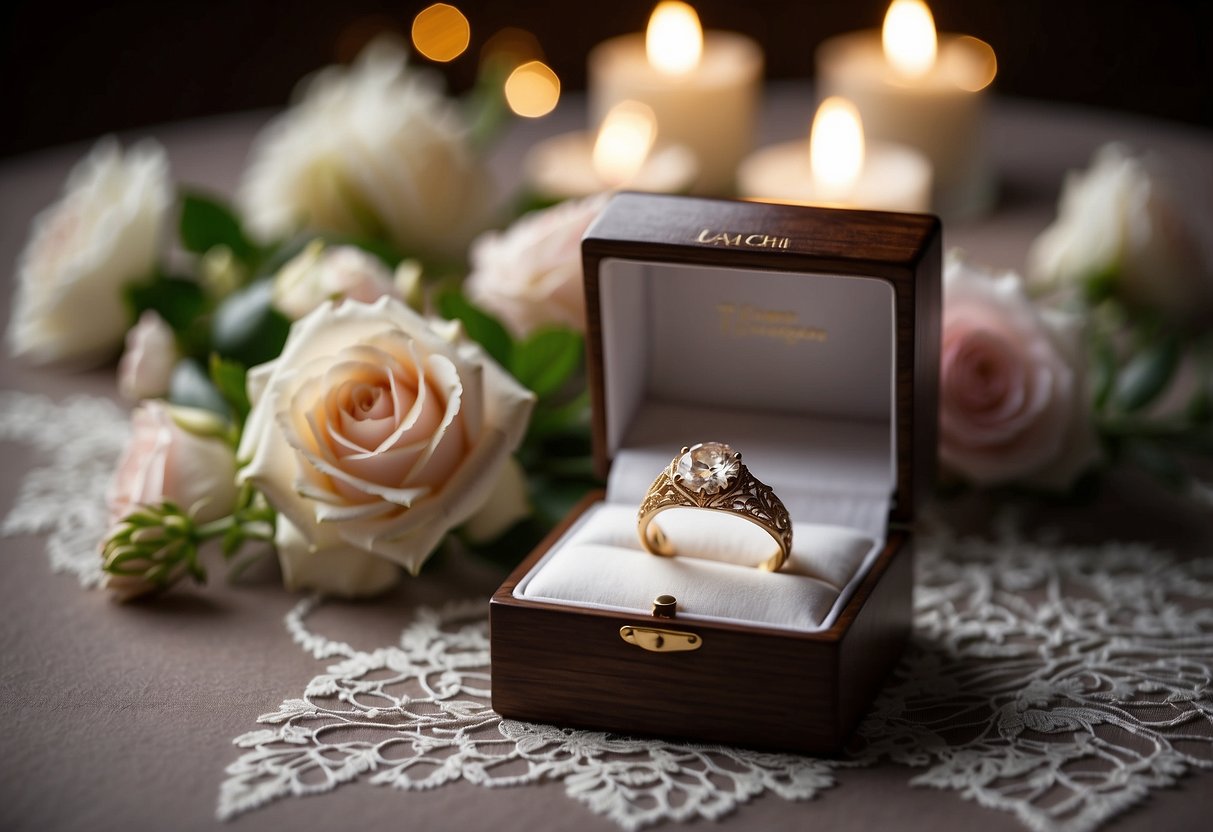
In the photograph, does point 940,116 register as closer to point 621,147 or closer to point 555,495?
point 621,147

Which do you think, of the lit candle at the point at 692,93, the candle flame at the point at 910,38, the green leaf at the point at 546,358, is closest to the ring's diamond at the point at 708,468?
the green leaf at the point at 546,358

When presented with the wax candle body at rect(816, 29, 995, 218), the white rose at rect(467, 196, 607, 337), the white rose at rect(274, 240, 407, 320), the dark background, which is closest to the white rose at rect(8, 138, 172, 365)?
the white rose at rect(274, 240, 407, 320)

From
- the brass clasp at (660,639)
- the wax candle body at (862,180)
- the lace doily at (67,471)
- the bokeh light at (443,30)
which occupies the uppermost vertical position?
the bokeh light at (443,30)

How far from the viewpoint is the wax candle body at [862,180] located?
1.52 metres

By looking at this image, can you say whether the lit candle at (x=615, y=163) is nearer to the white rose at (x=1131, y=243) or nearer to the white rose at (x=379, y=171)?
the white rose at (x=379, y=171)

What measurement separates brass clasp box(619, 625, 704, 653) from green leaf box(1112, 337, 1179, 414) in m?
0.60

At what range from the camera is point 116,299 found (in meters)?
1.45

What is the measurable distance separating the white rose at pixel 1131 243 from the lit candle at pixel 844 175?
17 centimetres

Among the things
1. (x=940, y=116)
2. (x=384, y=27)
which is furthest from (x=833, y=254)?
(x=384, y=27)

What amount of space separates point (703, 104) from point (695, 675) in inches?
44.7

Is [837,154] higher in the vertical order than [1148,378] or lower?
higher

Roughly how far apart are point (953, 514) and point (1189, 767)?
15.9 inches

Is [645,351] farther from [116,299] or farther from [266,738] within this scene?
[116,299]

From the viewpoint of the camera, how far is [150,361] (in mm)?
1300
